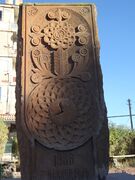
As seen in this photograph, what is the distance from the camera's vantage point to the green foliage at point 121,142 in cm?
2058

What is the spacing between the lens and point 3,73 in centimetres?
3262

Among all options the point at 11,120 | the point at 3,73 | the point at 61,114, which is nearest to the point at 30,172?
the point at 61,114

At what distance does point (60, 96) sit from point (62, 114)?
1.11 ft

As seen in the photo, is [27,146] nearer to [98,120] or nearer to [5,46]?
[98,120]

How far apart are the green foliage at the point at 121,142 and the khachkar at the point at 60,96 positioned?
1414cm

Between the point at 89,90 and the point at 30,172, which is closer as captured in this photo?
the point at 30,172

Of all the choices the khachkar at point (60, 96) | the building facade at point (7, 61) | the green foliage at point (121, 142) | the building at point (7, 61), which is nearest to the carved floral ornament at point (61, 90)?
the khachkar at point (60, 96)

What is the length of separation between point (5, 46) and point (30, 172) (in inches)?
1103

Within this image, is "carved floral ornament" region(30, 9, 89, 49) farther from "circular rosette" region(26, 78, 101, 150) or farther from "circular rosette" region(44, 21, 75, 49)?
"circular rosette" region(26, 78, 101, 150)

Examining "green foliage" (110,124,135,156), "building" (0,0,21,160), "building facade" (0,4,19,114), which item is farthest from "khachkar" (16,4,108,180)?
"building facade" (0,4,19,114)

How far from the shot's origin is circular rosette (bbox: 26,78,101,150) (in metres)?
6.41

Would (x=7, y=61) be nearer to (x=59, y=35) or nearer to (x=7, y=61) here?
(x=7, y=61)

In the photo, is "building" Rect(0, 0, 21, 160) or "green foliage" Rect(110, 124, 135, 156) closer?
"green foliage" Rect(110, 124, 135, 156)

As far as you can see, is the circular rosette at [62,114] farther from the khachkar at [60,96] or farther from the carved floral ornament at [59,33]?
the carved floral ornament at [59,33]
